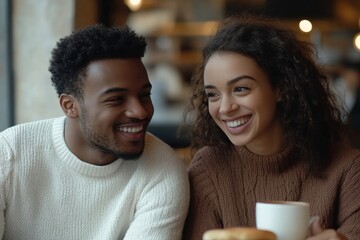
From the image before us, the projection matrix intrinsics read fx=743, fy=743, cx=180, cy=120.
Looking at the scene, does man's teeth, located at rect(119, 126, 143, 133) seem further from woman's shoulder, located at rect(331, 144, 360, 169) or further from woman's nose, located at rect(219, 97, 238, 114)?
woman's shoulder, located at rect(331, 144, 360, 169)

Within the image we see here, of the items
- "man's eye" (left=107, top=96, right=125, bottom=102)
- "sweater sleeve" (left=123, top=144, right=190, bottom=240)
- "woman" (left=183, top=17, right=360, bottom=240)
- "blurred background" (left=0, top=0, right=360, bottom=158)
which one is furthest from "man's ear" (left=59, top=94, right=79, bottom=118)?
"blurred background" (left=0, top=0, right=360, bottom=158)

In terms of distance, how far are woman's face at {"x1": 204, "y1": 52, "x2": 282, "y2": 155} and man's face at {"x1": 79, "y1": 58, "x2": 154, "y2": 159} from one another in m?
0.17

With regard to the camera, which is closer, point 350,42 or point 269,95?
point 269,95

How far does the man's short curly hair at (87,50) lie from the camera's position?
1.81 m

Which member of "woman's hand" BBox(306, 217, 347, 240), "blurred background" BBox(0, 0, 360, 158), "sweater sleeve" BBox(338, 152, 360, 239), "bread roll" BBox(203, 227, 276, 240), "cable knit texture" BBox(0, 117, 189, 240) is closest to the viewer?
"bread roll" BBox(203, 227, 276, 240)

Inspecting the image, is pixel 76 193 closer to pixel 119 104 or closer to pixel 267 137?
pixel 119 104

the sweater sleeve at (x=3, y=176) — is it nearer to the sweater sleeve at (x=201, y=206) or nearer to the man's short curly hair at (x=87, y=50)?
the man's short curly hair at (x=87, y=50)

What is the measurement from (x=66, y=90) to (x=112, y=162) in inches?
8.6

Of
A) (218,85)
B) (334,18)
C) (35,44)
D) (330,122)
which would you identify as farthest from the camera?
(334,18)

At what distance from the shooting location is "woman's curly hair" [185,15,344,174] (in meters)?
1.87

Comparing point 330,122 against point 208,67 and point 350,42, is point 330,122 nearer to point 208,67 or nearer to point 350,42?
point 208,67

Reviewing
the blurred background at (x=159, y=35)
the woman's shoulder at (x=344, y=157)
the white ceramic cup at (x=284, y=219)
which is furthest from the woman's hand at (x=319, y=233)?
the blurred background at (x=159, y=35)

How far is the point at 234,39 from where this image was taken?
73.9 inches

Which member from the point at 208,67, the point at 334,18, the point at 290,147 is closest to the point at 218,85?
the point at 208,67
